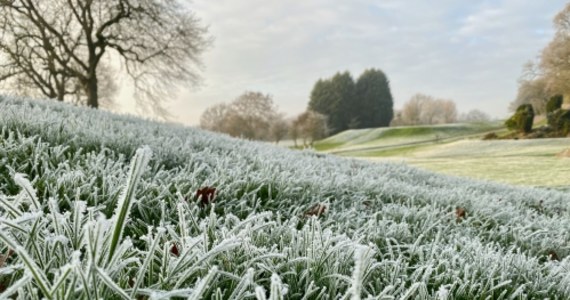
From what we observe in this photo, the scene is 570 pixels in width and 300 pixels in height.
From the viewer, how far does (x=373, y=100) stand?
7838 cm

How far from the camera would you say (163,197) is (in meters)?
2.27

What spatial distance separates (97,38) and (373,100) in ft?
200

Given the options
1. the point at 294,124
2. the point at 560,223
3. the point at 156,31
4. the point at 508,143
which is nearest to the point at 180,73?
the point at 156,31

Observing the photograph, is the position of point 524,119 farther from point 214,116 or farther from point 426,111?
point 426,111

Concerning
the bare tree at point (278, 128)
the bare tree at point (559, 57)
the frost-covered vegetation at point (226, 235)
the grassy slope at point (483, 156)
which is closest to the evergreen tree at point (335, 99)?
the grassy slope at point (483, 156)

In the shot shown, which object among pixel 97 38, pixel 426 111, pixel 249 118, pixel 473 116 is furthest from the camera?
pixel 473 116

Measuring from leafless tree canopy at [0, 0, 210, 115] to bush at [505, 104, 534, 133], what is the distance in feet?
88.3

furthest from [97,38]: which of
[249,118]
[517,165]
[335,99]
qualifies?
[335,99]

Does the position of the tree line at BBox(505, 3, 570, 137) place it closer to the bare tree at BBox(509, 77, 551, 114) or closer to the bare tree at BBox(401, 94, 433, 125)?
the bare tree at BBox(509, 77, 551, 114)

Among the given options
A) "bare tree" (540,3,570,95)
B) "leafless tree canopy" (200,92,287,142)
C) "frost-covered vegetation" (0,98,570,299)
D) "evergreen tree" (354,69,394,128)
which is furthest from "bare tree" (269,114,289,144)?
"frost-covered vegetation" (0,98,570,299)

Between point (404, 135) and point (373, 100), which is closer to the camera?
point (404, 135)

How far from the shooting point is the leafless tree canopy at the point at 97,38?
2336cm

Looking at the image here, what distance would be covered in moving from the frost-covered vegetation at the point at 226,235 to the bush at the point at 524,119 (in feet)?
117

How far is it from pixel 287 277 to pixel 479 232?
208cm
